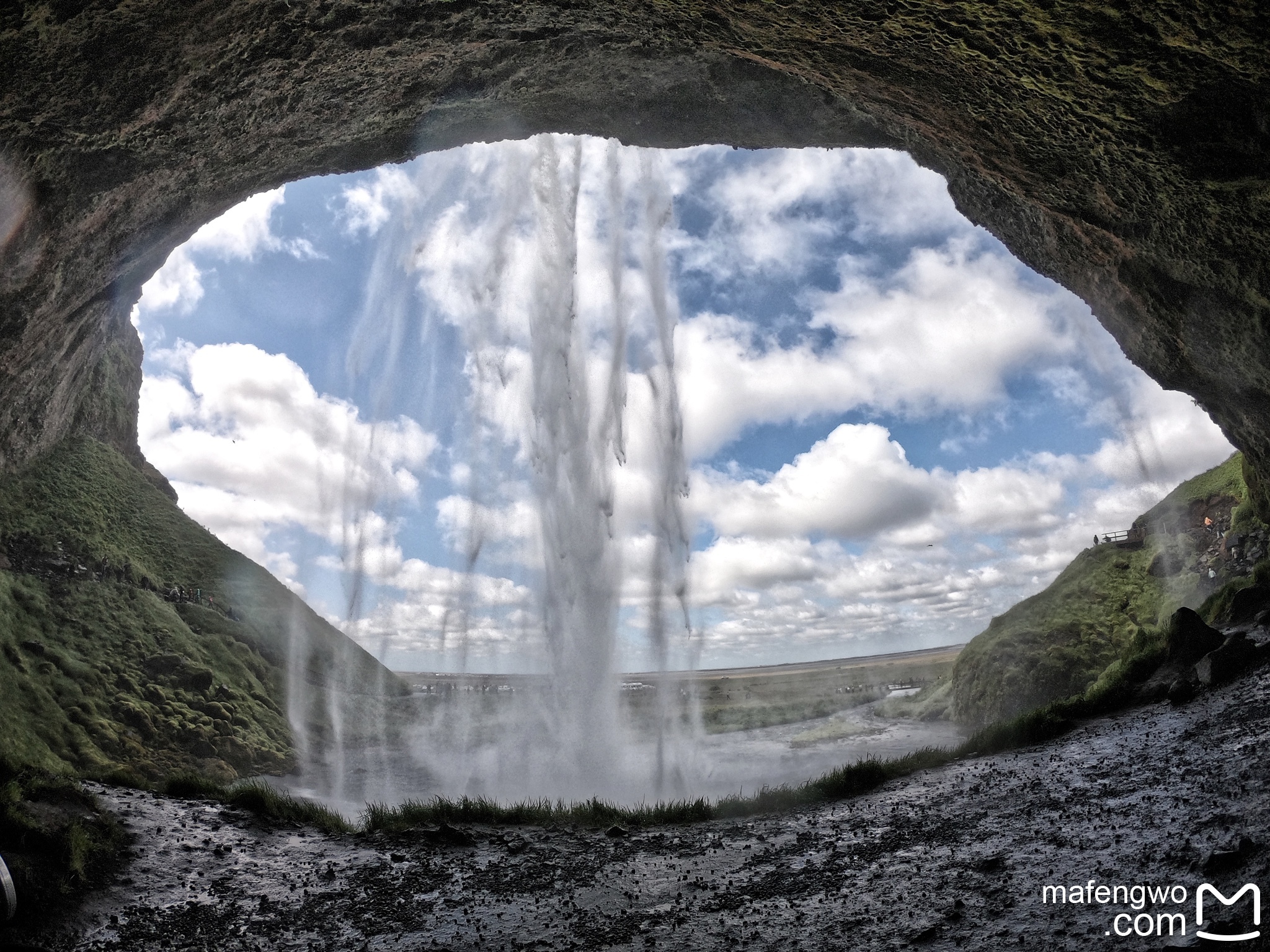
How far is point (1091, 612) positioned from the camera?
29891mm

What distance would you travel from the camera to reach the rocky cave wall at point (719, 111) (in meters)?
8.39

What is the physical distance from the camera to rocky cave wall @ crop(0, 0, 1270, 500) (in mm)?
8391

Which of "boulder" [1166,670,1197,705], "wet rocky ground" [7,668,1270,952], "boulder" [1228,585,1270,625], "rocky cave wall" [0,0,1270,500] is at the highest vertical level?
"rocky cave wall" [0,0,1270,500]

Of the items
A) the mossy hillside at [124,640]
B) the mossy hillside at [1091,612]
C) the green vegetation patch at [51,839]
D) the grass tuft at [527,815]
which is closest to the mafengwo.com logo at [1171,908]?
the grass tuft at [527,815]

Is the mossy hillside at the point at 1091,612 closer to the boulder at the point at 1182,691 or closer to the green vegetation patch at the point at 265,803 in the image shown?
the boulder at the point at 1182,691

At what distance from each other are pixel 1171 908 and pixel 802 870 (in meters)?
4.24

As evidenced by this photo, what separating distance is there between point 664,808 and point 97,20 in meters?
16.4

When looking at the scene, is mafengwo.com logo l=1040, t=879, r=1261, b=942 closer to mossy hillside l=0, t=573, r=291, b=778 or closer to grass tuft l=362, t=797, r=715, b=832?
grass tuft l=362, t=797, r=715, b=832

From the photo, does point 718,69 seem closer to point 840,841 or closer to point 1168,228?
point 1168,228

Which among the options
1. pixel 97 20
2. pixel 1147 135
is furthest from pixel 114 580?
pixel 1147 135

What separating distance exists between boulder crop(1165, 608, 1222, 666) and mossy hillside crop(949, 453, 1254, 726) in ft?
41.5

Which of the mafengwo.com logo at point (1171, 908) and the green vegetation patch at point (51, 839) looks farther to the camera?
the green vegetation patch at point (51, 839)

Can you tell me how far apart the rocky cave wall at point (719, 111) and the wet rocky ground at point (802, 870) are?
313 inches

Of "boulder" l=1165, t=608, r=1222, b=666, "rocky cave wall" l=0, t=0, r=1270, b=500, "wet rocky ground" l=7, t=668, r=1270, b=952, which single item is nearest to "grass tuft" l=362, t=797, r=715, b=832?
"wet rocky ground" l=7, t=668, r=1270, b=952
